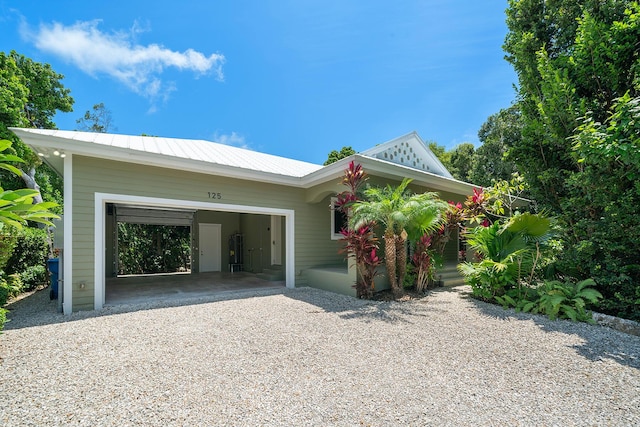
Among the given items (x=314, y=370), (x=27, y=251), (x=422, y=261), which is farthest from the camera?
(x=27, y=251)

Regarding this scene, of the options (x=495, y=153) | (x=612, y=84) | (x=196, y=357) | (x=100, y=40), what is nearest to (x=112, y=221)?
(x=100, y=40)

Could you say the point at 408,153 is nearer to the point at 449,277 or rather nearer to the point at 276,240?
the point at 449,277

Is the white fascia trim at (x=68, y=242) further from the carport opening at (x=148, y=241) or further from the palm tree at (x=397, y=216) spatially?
the carport opening at (x=148, y=241)

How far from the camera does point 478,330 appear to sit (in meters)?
4.89

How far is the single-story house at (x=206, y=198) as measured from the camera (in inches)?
232

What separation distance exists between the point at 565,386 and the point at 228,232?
12.3 m

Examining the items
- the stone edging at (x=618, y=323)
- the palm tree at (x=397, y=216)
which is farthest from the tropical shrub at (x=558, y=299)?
the palm tree at (x=397, y=216)

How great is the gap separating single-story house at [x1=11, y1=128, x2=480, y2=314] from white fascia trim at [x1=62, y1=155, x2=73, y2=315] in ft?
0.05

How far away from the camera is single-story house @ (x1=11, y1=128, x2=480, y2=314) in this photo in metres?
5.90

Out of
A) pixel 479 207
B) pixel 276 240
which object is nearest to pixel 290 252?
pixel 276 240

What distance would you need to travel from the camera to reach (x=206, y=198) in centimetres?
752

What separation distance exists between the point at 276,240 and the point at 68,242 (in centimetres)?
630

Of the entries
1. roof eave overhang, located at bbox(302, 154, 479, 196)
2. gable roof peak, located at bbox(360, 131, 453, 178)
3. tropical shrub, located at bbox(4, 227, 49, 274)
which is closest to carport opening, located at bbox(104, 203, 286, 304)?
tropical shrub, located at bbox(4, 227, 49, 274)

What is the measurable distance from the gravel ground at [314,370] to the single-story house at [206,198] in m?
1.64
